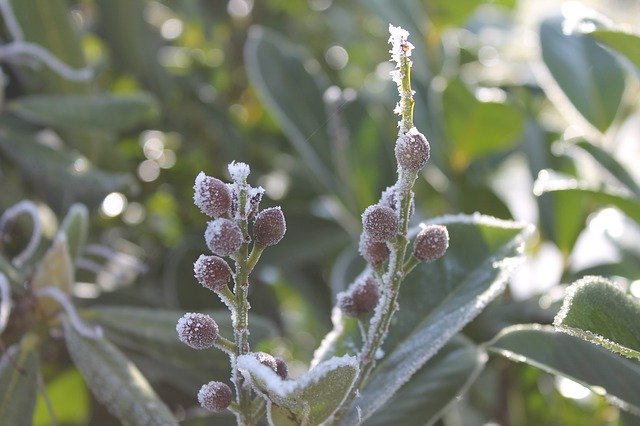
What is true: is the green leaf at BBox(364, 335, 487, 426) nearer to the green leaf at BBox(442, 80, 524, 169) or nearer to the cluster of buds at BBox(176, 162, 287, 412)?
the cluster of buds at BBox(176, 162, 287, 412)

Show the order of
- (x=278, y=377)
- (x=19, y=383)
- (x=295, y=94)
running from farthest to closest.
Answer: (x=295, y=94) → (x=19, y=383) → (x=278, y=377)

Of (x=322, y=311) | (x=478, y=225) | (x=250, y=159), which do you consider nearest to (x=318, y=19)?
(x=250, y=159)

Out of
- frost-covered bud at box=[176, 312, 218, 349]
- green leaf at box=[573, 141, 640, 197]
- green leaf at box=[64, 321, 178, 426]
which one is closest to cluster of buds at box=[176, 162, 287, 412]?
frost-covered bud at box=[176, 312, 218, 349]

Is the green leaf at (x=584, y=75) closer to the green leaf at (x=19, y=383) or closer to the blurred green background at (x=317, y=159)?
the blurred green background at (x=317, y=159)

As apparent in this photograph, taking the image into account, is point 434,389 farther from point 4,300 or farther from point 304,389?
point 4,300

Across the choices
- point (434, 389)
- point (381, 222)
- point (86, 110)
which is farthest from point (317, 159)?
point (381, 222)

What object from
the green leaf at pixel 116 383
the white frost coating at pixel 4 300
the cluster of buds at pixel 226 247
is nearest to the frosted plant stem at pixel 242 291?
the cluster of buds at pixel 226 247
